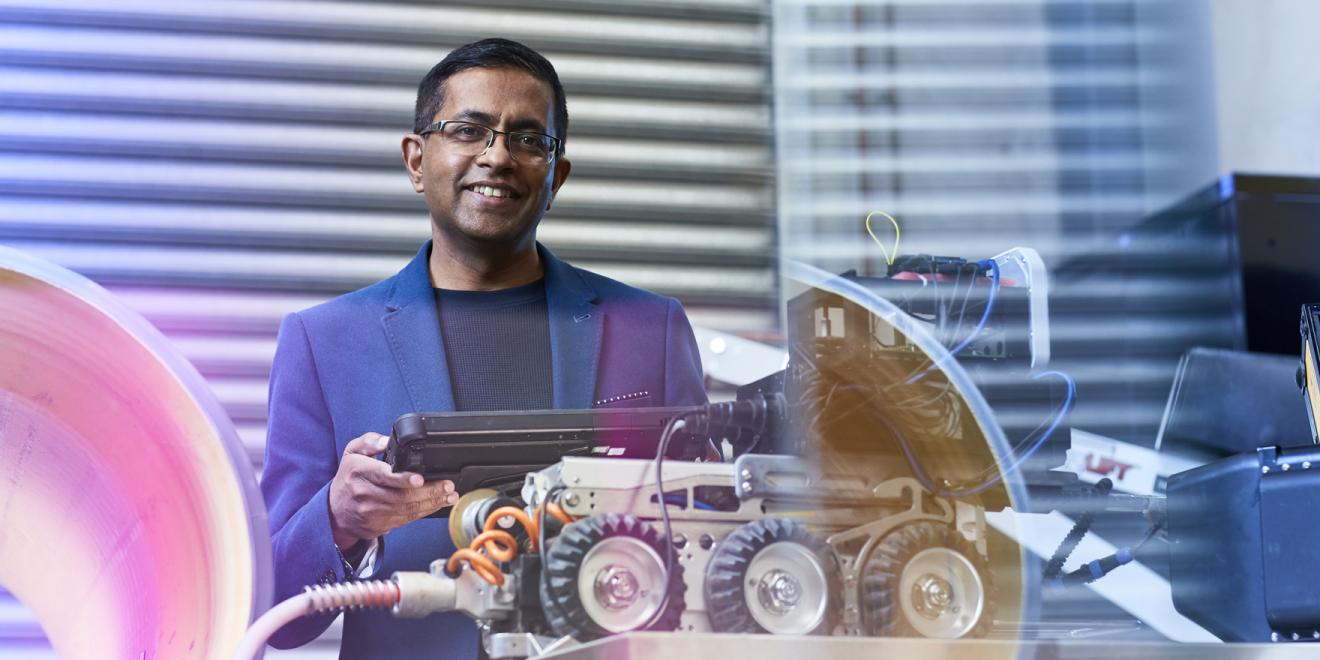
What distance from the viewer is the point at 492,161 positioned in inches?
87.9

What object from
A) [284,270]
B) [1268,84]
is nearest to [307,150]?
[284,270]

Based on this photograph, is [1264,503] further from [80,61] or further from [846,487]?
[80,61]

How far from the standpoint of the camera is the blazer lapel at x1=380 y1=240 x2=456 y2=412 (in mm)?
2236

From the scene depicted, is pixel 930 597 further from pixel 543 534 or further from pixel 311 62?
pixel 311 62

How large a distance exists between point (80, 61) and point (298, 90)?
0.63m

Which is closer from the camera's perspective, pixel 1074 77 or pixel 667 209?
pixel 667 209

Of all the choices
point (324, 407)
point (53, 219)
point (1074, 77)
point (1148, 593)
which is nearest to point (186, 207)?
point (53, 219)

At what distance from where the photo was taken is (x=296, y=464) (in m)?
2.22

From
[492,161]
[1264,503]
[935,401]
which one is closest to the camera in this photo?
[935,401]

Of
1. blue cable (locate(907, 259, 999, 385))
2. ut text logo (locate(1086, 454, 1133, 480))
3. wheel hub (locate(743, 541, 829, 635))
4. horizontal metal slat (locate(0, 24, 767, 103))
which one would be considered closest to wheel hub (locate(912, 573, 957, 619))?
wheel hub (locate(743, 541, 829, 635))

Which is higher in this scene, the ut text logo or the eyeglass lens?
the eyeglass lens

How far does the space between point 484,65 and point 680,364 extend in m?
0.66

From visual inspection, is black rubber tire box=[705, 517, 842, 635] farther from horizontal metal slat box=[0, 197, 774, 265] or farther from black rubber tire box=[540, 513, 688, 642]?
horizontal metal slat box=[0, 197, 774, 265]

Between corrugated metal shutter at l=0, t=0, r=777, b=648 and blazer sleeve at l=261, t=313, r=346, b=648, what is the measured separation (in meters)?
1.54
